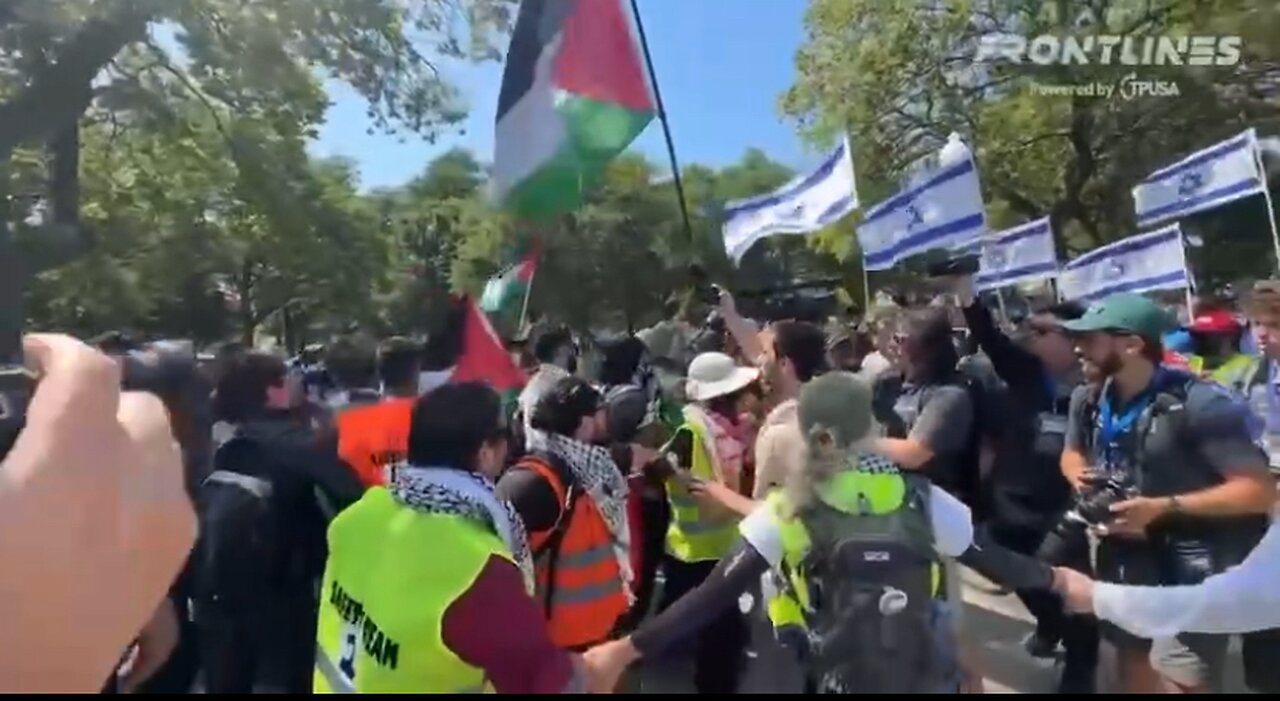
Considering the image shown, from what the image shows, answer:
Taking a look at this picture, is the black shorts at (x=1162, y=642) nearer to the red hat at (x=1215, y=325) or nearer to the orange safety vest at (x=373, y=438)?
the orange safety vest at (x=373, y=438)

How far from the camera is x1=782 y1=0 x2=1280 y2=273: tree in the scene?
2627cm

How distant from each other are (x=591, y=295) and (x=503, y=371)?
40944 mm

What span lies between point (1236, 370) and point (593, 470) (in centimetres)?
469

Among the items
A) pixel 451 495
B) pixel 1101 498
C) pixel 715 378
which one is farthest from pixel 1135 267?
pixel 451 495

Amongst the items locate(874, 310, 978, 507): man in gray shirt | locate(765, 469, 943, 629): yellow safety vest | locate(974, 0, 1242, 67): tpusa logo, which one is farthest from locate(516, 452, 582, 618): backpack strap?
locate(974, 0, 1242, 67): tpusa logo

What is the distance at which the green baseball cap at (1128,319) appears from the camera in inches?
154

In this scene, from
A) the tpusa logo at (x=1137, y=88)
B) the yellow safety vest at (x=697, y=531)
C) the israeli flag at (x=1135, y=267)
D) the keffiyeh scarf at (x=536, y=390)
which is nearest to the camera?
the keffiyeh scarf at (x=536, y=390)

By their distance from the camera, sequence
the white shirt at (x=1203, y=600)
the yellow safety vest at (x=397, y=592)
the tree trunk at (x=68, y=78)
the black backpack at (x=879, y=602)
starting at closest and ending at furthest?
the yellow safety vest at (x=397, y=592), the white shirt at (x=1203, y=600), the black backpack at (x=879, y=602), the tree trunk at (x=68, y=78)

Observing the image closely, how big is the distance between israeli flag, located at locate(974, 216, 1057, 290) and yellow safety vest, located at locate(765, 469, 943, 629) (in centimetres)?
763

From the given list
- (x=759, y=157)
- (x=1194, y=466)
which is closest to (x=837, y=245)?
(x=1194, y=466)

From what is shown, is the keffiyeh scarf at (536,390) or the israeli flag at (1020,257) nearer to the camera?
the keffiyeh scarf at (536,390)

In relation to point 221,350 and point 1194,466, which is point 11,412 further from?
point 221,350

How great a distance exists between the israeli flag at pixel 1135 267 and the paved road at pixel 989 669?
2.87m

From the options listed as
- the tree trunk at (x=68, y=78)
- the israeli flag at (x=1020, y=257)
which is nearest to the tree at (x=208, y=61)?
the tree trunk at (x=68, y=78)
